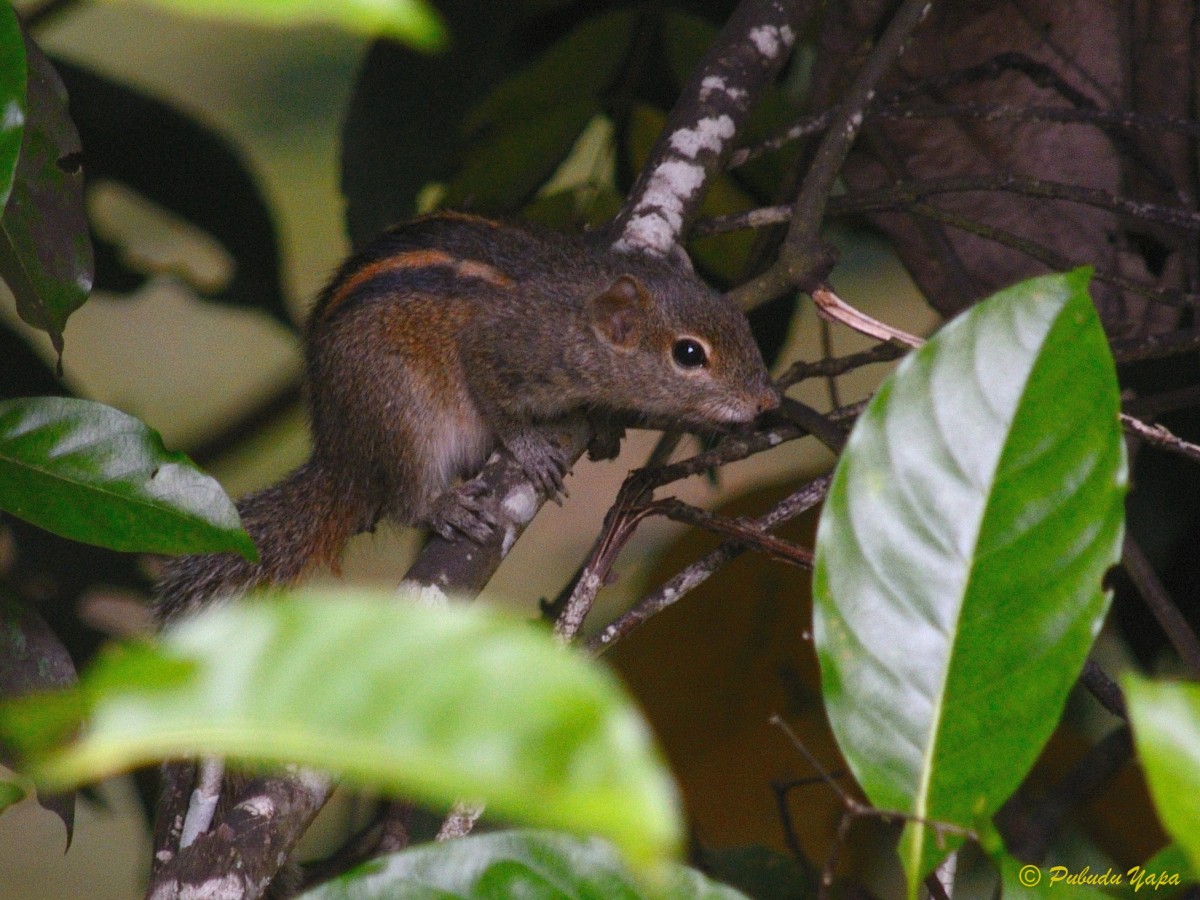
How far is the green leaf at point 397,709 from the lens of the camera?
0.41m

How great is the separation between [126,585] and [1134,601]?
2.00m

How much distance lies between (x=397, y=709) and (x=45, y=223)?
1.15 metres

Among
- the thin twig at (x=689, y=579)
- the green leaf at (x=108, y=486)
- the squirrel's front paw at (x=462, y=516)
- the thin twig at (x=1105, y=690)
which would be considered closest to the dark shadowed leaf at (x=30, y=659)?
the green leaf at (x=108, y=486)

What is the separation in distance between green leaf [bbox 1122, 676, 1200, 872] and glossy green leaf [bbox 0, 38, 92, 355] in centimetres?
119

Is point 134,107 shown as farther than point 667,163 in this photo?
Result: Yes

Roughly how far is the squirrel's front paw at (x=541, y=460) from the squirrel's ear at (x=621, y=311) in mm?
310

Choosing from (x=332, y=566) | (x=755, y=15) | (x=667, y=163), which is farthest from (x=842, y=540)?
(x=332, y=566)

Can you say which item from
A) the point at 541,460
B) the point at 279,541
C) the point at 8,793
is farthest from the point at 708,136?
the point at 8,793

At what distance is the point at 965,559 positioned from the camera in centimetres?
90

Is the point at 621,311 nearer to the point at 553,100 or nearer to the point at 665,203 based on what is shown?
the point at 553,100

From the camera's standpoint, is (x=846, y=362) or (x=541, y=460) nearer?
(x=846, y=362)

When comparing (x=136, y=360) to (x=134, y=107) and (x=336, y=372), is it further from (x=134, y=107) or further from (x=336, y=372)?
(x=336, y=372)

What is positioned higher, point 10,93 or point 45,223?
point 10,93

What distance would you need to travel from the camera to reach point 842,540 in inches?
35.3
